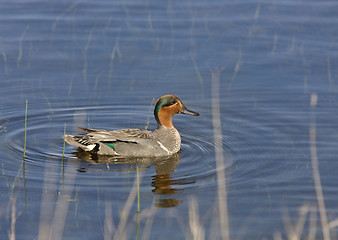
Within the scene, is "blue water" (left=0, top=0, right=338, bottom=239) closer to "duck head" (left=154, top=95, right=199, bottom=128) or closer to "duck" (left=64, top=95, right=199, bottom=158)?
"duck" (left=64, top=95, right=199, bottom=158)

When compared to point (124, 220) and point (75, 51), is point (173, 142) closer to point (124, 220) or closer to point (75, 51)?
point (124, 220)

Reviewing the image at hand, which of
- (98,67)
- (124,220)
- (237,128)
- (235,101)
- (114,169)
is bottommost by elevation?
(124,220)

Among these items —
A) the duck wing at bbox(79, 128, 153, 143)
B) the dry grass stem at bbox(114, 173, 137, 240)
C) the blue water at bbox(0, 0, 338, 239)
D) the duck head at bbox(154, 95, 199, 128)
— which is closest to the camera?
the dry grass stem at bbox(114, 173, 137, 240)

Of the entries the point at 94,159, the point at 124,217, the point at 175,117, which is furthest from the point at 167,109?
the point at 124,217

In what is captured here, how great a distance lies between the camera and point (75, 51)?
13.2 meters

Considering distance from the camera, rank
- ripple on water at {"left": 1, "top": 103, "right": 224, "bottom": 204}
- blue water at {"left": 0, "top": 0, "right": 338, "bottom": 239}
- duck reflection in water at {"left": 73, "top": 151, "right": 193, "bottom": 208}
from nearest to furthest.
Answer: blue water at {"left": 0, "top": 0, "right": 338, "bottom": 239}
duck reflection in water at {"left": 73, "top": 151, "right": 193, "bottom": 208}
ripple on water at {"left": 1, "top": 103, "right": 224, "bottom": 204}

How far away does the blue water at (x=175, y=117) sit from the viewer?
7680 millimetres

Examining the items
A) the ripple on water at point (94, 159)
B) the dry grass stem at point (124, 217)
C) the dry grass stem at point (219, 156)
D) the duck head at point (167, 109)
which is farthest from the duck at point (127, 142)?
the dry grass stem at point (124, 217)

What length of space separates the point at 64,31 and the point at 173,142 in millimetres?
5064

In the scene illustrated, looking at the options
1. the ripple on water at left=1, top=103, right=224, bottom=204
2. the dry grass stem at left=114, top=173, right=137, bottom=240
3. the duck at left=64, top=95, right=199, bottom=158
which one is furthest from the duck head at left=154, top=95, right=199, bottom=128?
the dry grass stem at left=114, top=173, right=137, bottom=240

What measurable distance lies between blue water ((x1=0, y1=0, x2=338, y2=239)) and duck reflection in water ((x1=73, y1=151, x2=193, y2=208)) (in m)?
0.03

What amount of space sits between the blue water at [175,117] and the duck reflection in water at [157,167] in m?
0.03

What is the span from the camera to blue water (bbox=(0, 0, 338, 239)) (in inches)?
302

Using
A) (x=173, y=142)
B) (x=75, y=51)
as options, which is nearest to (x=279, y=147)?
(x=173, y=142)
